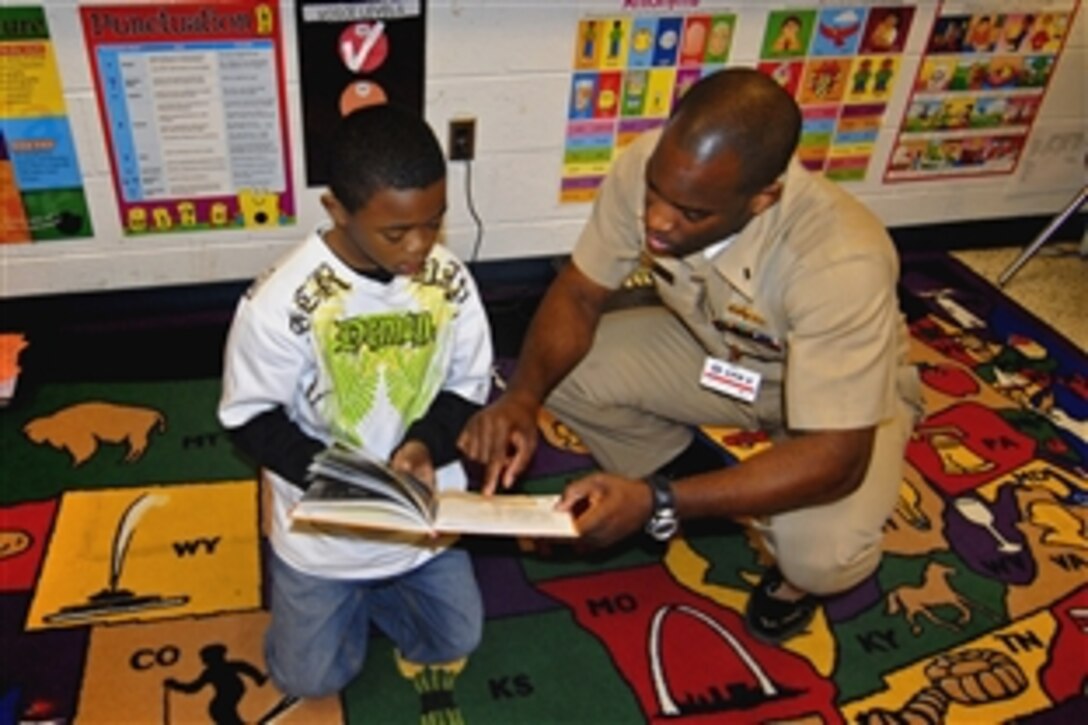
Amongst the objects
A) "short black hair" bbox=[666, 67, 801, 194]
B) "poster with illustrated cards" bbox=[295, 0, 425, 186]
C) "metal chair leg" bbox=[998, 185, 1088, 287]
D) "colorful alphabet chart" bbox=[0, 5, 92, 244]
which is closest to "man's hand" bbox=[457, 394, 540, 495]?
"short black hair" bbox=[666, 67, 801, 194]

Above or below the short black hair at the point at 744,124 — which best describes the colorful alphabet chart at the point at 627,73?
below

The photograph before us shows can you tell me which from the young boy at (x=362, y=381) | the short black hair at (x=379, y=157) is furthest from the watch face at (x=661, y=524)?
the short black hair at (x=379, y=157)

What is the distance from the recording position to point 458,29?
228 cm

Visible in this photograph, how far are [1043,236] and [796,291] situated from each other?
1769 mm

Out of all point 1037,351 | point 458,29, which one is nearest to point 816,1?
point 458,29

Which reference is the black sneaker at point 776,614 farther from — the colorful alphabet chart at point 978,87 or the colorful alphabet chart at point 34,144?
the colorful alphabet chart at point 34,144

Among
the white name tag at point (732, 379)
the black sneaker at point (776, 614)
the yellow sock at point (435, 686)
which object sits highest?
the white name tag at point (732, 379)

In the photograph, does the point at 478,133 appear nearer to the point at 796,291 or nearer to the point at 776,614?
the point at 796,291

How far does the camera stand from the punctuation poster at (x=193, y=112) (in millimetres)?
2104

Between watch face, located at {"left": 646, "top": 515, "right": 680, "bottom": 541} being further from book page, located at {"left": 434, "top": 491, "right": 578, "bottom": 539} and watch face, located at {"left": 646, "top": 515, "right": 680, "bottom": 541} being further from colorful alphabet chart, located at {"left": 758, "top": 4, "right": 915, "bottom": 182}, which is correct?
colorful alphabet chart, located at {"left": 758, "top": 4, "right": 915, "bottom": 182}

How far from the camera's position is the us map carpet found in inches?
64.5

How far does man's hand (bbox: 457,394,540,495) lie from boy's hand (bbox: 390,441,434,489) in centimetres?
9

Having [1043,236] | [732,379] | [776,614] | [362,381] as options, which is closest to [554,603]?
[776,614]

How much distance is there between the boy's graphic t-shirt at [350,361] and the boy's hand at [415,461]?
6 cm
